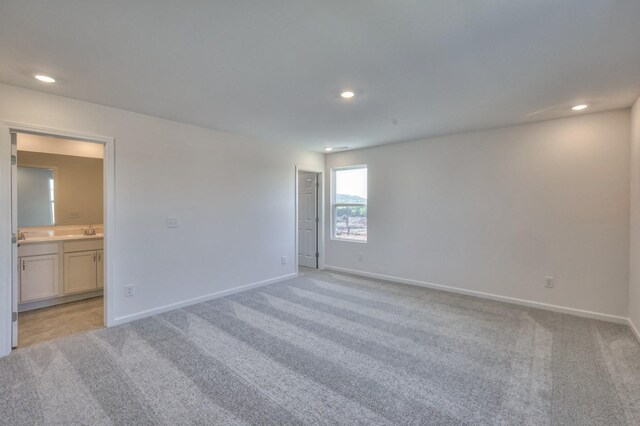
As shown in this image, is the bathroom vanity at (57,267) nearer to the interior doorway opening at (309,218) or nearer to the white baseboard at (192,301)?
the white baseboard at (192,301)

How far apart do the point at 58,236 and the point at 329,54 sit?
4.56 m

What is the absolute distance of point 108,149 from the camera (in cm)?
323

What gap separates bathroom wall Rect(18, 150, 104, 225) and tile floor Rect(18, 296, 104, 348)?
4.30ft

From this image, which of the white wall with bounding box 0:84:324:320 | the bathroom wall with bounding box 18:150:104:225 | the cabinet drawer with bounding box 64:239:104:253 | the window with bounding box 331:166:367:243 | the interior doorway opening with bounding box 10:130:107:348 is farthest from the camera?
the window with bounding box 331:166:367:243

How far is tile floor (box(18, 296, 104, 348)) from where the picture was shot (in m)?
3.01

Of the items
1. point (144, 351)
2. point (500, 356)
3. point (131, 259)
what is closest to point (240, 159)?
point (131, 259)

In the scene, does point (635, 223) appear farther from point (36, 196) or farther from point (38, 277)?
point (36, 196)

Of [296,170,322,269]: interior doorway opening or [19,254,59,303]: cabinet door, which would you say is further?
[296,170,322,269]: interior doorway opening

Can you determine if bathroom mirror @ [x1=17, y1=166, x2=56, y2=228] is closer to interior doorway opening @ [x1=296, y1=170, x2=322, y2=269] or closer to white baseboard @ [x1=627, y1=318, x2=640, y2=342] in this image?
interior doorway opening @ [x1=296, y1=170, x2=322, y2=269]

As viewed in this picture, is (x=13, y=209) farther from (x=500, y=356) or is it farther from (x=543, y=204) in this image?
(x=543, y=204)

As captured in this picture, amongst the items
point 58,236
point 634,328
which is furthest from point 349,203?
point 58,236

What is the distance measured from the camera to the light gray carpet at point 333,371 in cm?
188

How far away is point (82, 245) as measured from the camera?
408cm

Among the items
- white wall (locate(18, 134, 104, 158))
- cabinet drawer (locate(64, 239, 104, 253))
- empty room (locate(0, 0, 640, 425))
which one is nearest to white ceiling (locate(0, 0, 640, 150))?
empty room (locate(0, 0, 640, 425))
